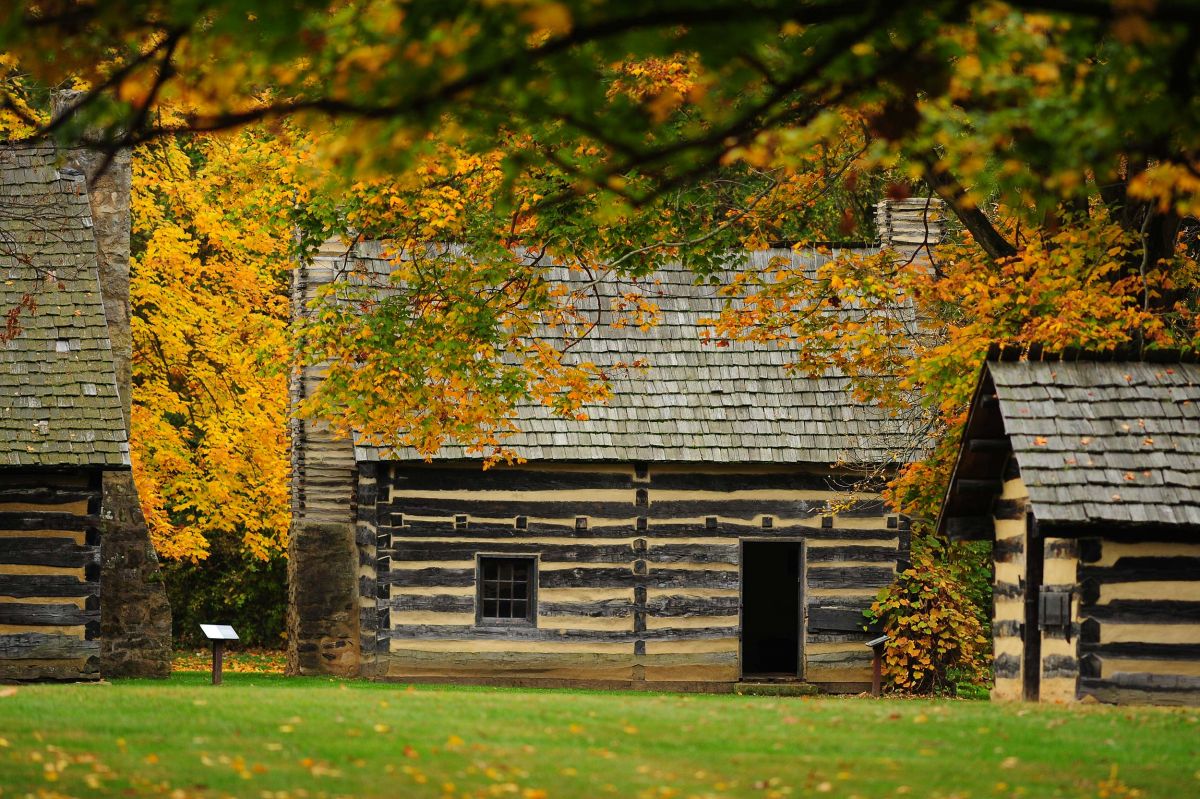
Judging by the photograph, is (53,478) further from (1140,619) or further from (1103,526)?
(1140,619)

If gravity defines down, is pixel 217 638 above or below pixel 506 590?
below

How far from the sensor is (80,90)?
76.7ft

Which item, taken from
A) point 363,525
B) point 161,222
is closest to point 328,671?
point 363,525

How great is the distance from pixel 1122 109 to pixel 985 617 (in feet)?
58.2

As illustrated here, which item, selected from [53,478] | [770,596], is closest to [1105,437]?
[53,478]

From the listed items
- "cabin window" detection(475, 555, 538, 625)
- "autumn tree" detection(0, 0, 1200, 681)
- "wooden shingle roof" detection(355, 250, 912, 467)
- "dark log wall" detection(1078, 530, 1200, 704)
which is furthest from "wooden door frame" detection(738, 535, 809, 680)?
"dark log wall" detection(1078, 530, 1200, 704)

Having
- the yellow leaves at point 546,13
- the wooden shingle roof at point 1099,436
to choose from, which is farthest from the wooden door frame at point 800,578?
the yellow leaves at point 546,13

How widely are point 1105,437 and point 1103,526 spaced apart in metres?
0.86

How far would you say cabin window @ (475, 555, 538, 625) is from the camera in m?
21.9

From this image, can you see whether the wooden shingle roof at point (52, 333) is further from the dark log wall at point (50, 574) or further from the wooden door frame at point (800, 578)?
the wooden door frame at point (800, 578)

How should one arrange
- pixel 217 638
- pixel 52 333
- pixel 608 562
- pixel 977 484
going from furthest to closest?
1. pixel 608 562
2. pixel 52 333
3. pixel 217 638
4. pixel 977 484

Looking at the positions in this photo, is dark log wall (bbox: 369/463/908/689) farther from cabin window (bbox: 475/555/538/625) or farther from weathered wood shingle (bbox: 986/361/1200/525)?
weathered wood shingle (bbox: 986/361/1200/525)

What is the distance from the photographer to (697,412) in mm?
22469

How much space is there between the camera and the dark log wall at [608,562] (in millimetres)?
21703
